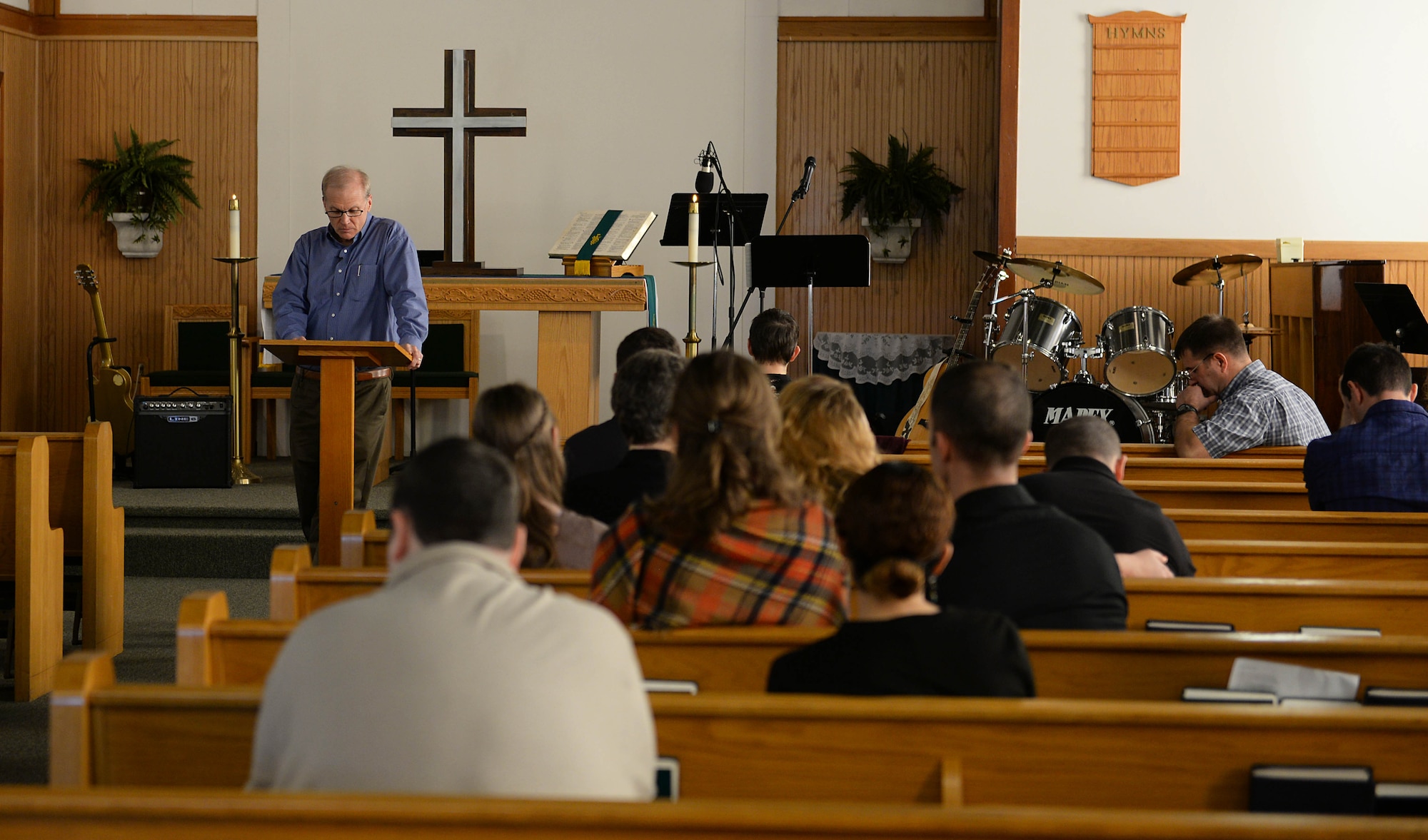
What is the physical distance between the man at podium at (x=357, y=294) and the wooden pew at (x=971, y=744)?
3182mm

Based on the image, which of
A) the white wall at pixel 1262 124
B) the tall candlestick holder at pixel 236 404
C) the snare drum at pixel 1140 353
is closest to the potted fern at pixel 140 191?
the tall candlestick holder at pixel 236 404

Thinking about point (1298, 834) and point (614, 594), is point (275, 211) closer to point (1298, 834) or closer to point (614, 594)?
point (614, 594)

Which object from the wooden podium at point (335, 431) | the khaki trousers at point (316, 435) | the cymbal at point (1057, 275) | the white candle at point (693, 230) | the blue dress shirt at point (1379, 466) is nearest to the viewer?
the blue dress shirt at point (1379, 466)

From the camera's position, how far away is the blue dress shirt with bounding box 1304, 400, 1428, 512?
3883mm

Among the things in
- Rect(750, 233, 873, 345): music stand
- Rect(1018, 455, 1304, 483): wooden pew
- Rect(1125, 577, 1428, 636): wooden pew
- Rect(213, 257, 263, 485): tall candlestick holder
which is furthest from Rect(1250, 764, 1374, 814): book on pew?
Rect(213, 257, 263, 485): tall candlestick holder

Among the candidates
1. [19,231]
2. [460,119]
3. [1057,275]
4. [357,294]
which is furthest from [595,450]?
[19,231]

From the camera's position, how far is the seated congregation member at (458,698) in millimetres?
1380

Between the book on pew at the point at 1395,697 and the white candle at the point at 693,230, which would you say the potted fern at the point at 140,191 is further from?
the book on pew at the point at 1395,697

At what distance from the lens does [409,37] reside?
915 centimetres

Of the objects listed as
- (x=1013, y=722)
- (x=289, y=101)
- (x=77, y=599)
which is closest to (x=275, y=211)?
(x=289, y=101)

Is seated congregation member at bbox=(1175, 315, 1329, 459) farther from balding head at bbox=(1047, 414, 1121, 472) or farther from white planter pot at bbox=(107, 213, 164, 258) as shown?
white planter pot at bbox=(107, 213, 164, 258)

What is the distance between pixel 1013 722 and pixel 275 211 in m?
8.31

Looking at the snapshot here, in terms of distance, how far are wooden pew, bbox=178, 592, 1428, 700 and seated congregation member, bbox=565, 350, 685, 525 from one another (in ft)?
2.75

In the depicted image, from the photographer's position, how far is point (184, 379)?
8.18 metres
